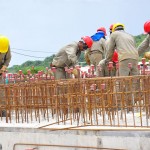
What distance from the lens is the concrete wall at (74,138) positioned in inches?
241

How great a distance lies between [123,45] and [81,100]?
246 cm

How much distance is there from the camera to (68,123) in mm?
7430

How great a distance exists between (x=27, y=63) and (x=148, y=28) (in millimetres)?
41174

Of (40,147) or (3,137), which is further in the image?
(3,137)

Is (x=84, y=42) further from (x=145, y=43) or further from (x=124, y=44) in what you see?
(x=145, y=43)

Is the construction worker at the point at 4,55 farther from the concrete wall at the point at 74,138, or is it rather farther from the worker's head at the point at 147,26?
the worker's head at the point at 147,26

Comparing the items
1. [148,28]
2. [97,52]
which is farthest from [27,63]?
[148,28]

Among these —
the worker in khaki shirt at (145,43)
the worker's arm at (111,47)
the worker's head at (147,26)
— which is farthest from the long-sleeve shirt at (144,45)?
the worker's arm at (111,47)

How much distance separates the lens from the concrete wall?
6109 mm

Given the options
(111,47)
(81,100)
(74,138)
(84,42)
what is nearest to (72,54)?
(84,42)

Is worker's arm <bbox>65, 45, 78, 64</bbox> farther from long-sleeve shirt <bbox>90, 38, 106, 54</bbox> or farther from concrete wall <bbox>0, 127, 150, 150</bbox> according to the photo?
concrete wall <bbox>0, 127, 150, 150</bbox>

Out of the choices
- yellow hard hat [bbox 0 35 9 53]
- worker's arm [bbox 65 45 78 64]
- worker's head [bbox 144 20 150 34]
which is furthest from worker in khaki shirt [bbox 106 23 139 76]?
yellow hard hat [bbox 0 35 9 53]

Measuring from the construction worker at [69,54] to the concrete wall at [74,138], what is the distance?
284cm

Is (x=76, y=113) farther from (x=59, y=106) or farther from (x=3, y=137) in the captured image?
(x=3, y=137)
